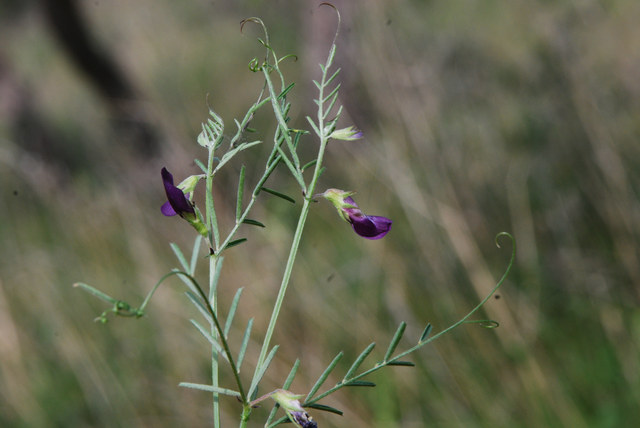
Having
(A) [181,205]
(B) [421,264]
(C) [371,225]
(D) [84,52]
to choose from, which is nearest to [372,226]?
(C) [371,225]

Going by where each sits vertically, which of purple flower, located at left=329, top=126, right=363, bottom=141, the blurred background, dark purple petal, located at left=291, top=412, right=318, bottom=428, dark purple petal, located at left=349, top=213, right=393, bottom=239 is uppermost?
purple flower, located at left=329, top=126, right=363, bottom=141

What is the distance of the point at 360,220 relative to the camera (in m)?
0.58

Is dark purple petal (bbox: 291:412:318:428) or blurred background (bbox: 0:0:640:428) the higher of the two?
dark purple petal (bbox: 291:412:318:428)

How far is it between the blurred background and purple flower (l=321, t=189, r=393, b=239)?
136cm

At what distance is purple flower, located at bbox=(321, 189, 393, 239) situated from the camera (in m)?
0.57

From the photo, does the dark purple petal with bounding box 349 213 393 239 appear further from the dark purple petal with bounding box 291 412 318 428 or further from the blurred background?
the blurred background

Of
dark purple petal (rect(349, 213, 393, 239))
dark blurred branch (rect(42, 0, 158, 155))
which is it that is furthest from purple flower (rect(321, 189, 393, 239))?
dark blurred branch (rect(42, 0, 158, 155))

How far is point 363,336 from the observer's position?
2137mm

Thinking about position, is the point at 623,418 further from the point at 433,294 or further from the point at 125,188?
the point at 125,188

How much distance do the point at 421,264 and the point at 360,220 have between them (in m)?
1.79

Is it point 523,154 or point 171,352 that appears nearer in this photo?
point 171,352

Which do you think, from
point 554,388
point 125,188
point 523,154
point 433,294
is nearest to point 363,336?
point 433,294

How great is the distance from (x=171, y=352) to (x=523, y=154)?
1.65 m

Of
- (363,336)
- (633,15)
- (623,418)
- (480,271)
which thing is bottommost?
(623,418)
